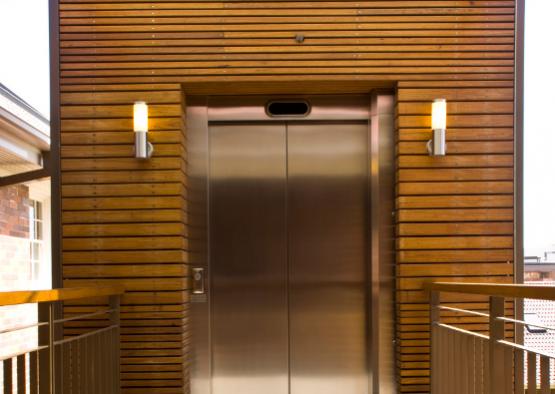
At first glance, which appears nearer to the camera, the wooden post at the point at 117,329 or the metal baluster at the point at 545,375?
the metal baluster at the point at 545,375

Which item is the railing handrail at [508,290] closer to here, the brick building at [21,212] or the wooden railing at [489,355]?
the wooden railing at [489,355]

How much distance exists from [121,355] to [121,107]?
2.11 m

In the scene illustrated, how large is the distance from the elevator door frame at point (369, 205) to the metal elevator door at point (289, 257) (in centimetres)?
8

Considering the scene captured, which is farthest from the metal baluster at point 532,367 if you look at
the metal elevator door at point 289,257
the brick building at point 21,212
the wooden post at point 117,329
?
the brick building at point 21,212

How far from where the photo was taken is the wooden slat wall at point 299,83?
428 centimetres

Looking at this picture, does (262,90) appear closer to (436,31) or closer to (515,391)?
(436,31)

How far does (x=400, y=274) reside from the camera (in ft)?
14.0

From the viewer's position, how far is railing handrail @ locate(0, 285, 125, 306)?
2246mm

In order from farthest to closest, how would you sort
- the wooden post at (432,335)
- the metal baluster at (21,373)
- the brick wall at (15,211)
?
1. the brick wall at (15,211)
2. the wooden post at (432,335)
3. the metal baluster at (21,373)

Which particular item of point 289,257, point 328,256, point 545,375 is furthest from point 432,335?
point 545,375

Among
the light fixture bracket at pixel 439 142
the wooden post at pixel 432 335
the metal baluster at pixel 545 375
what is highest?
the light fixture bracket at pixel 439 142

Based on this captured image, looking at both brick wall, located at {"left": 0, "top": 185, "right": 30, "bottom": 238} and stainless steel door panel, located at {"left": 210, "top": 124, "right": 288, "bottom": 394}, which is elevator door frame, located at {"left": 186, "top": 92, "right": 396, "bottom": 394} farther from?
brick wall, located at {"left": 0, "top": 185, "right": 30, "bottom": 238}

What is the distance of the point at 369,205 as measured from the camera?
15.3 feet

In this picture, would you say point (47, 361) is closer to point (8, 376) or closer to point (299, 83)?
point (8, 376)
